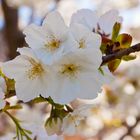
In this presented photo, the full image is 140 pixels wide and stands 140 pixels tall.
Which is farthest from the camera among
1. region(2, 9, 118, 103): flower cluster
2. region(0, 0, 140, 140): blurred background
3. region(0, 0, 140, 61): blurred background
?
region(0, 0, 140, 61): blurred background

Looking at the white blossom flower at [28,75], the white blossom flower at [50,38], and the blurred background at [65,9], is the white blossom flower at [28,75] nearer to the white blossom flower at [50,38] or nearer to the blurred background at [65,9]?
the white blossom flower at [50,38]

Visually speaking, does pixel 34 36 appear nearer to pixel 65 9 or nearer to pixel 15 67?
pixel 15 67

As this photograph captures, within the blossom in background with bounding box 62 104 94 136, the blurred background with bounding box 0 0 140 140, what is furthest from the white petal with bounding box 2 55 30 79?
the blurred background with bounding box 0 0 140 140

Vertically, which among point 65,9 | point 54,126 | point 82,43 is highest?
point 65,9

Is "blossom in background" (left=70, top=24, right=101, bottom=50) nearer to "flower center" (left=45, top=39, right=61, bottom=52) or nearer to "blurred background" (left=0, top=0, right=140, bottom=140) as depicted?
"flower center" (left=45, top=39, right=61, bottom=52)

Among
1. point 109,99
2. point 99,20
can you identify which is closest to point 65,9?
point 109,99

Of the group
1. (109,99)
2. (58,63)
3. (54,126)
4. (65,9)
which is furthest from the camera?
(65,9)

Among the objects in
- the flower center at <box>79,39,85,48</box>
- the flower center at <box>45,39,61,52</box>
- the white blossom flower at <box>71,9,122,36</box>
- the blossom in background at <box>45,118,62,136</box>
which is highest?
the white blossom flower at <box>71,9,122,36</box>
